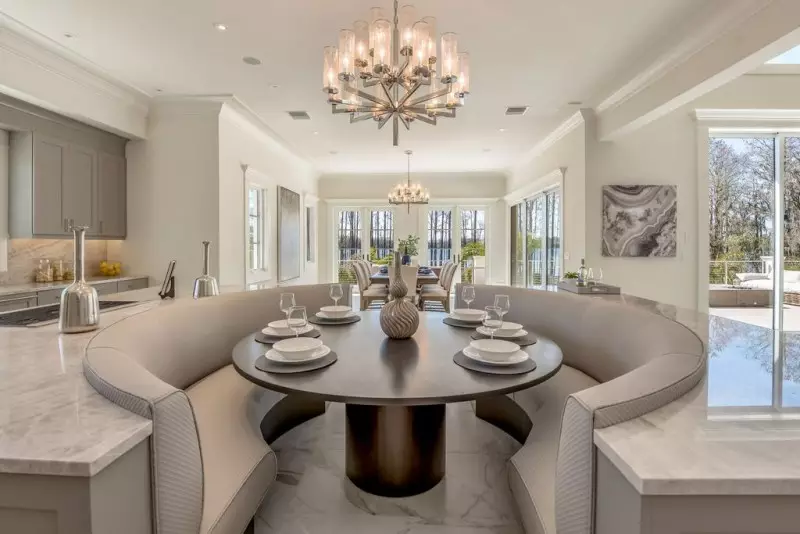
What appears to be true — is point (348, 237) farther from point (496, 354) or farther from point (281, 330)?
point (496, 354)

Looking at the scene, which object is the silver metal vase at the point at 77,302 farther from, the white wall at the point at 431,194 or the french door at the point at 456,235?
the french door at the point at 456,235

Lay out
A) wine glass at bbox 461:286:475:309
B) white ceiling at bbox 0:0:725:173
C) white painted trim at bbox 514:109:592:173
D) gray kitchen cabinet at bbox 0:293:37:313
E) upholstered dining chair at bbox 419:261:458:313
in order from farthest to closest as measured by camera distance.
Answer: upholstered dining chair at bbox 419:261:458:313
white painted trim at bbox 514:109:592:173
gray kitchen cabinet at bbox 0:293:37:313
white ceiling at bbox 0:0:725:173
wine glass at bbox 461:286:475:309

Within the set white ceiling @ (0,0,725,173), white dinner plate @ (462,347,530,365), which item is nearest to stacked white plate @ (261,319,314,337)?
white dinner plate @ (462,347,530,365)

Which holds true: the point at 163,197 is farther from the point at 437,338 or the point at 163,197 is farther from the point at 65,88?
the point at 437,338

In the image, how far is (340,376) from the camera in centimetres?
146

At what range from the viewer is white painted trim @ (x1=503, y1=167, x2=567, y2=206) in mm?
5476

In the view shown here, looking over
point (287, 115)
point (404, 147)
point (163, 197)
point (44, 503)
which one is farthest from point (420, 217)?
point (44, 503)

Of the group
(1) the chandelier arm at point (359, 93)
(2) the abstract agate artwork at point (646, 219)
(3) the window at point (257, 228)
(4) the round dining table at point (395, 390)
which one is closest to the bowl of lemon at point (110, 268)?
(3) the window at point (257, 228)

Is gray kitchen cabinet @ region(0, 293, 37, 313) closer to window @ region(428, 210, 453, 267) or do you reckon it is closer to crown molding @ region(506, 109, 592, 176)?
crown molding @ region(506, 109, 592, 176)

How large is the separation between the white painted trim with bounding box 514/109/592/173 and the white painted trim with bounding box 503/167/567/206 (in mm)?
444

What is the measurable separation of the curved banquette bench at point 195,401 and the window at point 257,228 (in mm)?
3202

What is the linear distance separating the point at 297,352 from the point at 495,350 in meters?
0.78

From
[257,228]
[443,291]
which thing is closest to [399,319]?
[443,291]

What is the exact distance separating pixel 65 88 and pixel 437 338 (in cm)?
405
